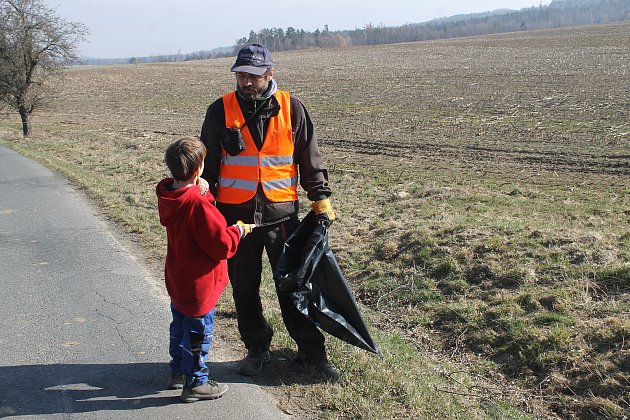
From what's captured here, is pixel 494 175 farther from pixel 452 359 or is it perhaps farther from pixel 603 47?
pixel 603 47

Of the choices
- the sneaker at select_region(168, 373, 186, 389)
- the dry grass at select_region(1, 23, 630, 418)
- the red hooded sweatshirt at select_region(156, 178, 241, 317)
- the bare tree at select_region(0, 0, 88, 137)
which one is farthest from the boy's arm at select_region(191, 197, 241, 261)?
the bare tree at select_region(0, 0, 88, 137)

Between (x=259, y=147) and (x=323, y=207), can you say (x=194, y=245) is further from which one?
(x=323, y=207)

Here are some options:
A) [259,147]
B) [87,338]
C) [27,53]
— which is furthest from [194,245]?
[27,53]

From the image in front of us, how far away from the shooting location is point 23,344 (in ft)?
15.6

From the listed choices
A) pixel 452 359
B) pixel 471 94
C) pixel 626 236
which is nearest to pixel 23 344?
pixel 452 359

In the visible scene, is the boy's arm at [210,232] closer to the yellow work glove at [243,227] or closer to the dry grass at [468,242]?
the yellow work glove at [243,227]

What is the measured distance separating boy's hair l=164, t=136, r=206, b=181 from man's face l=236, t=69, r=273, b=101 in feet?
1.78

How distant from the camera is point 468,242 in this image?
7.10 metres

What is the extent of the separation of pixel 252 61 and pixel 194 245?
1.18 metres

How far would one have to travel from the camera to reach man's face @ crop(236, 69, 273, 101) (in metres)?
3.98

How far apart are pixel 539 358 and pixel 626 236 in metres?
2.70

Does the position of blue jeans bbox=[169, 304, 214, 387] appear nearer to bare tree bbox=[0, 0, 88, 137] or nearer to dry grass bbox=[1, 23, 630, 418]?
dry grass bbox=[1, 23, 630, 418]

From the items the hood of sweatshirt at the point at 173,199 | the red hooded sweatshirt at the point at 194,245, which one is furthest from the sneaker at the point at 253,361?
the hood of sweatshirt at the point at 173,199

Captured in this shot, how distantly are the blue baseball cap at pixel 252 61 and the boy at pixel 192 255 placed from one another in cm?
58
